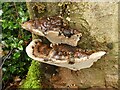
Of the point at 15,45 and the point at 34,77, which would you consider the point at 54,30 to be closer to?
the point at 34,77

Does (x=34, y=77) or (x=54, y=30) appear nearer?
(x=54, y=30)

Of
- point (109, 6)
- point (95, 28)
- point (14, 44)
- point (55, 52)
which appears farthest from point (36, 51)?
point (14, 44)

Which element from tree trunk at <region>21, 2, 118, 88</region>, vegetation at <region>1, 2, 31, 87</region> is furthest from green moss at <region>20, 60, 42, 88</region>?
vegetation at <region>1, 2, 31, 87</region>

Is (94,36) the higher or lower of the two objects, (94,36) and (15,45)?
the higher

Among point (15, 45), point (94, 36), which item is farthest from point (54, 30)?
point (15, 45)

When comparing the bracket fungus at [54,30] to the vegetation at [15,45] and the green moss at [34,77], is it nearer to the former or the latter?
the green moss at [34,77]

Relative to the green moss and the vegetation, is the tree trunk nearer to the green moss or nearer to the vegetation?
the green moss
